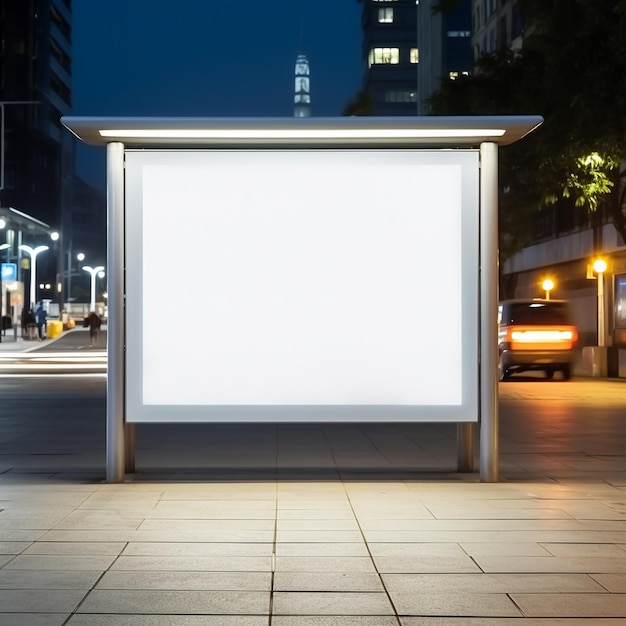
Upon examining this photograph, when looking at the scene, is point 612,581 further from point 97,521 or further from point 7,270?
point 7,270

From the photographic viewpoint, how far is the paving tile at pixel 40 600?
5.99 meters

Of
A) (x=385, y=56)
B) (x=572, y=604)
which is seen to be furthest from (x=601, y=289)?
(x=385, y=56)

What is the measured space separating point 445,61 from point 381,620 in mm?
100104

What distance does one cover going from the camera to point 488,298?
34.8 ft

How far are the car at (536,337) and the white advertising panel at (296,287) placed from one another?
57.7 ft

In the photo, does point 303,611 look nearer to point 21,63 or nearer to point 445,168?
point 445,168

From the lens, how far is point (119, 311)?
1046cm

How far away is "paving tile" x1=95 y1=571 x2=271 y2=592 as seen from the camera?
644 centimetres

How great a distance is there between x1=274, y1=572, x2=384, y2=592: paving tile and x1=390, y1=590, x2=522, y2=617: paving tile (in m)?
0.24

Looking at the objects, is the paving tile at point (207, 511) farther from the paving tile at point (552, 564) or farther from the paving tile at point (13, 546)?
the paving tile at point (552, 564)

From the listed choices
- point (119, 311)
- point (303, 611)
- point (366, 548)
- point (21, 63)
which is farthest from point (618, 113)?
point (21, 63)

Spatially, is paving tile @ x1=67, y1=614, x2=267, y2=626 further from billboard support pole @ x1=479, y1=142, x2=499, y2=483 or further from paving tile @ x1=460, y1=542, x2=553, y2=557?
billboard support pole @ x1=479, y1=142, x2=499, y2=483

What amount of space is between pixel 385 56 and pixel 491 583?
165m

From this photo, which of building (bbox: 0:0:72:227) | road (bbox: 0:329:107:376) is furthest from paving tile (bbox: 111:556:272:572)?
building (bbox: 0:0:72:227)
